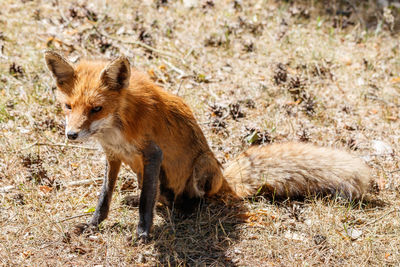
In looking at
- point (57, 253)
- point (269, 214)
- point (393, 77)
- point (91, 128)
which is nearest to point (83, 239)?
point (57, 253)

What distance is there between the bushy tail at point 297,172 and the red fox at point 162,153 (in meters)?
0.01

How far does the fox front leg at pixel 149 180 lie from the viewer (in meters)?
3.92

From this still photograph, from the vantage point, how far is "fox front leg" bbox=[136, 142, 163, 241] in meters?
3.92

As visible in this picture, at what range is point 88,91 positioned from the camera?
3518mm

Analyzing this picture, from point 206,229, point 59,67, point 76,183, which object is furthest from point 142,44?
point 206,229

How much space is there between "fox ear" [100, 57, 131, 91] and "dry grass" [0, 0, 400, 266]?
1507mm

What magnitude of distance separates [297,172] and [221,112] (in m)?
1.73

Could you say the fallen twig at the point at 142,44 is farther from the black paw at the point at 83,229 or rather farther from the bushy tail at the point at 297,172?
the black paw at the point at 83,229

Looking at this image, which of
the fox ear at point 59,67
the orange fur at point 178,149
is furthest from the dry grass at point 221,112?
the fox ear at point 59,67

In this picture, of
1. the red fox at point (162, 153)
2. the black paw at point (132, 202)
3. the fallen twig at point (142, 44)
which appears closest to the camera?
the red fox at point (162, 153)

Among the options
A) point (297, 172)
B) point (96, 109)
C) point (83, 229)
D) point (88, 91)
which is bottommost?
point (83, 229)

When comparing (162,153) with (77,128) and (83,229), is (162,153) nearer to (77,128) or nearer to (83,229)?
(77,128)

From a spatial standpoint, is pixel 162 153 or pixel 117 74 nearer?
pixel 117 74

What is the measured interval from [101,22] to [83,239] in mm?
4707
